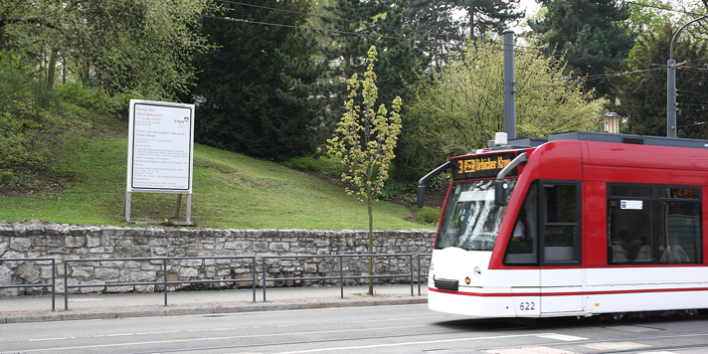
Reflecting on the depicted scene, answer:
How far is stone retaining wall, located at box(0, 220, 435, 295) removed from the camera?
15320 millimetres

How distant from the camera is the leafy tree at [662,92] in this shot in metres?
36.4

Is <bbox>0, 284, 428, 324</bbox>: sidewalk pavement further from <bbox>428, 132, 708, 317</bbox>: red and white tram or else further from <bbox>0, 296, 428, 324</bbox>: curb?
<bbox>428, 132, 708, 317</bbox>: red and white tram

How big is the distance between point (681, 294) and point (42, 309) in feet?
38.9

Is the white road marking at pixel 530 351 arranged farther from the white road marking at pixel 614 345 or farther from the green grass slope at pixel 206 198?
the green grass slope at pixel 206 198

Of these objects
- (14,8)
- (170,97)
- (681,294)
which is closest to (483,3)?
(170,97)

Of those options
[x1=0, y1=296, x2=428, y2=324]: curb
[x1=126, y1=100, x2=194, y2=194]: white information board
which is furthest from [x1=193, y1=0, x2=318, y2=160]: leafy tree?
[x1=0, y1=296, x2=428, y2=324]: curb

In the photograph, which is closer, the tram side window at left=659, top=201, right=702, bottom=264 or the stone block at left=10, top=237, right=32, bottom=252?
the tram side window at left=659, top=201, right=702, bottom=264

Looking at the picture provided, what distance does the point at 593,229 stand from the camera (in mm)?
10828

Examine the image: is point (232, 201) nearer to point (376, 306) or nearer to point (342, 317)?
point (376, 306)

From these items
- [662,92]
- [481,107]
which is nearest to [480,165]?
[481,107]

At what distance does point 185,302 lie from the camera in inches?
565

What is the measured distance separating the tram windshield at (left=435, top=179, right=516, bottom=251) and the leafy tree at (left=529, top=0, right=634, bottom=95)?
35.8 meters

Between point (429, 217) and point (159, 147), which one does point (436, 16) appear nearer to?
point (429, 217)

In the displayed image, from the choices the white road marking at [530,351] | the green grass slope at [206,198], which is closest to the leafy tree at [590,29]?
the green grass slope at [206,198]
